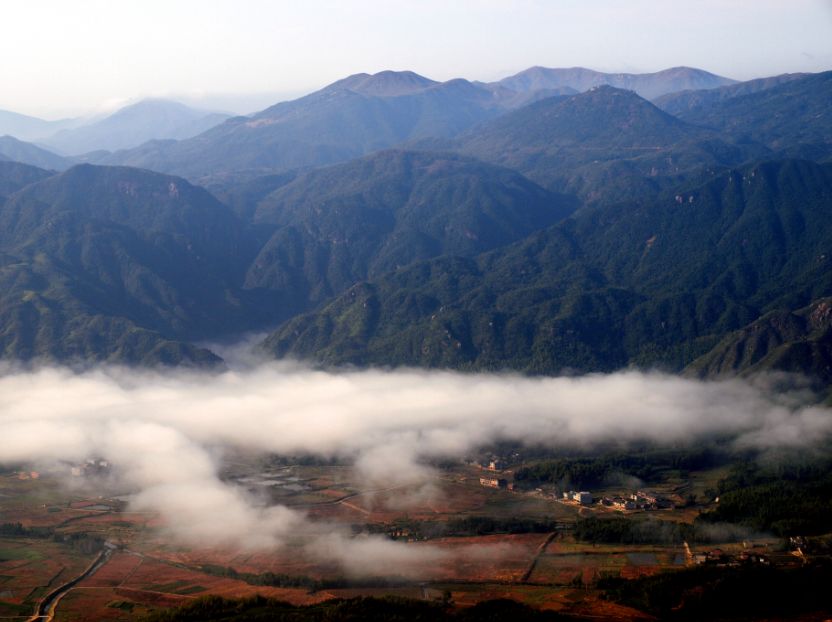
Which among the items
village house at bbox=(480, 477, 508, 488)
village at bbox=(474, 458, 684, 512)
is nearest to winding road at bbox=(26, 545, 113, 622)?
village house at bbox=(480, 477, 508, 488)

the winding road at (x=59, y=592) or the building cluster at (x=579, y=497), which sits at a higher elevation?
the winding road at (x=59, y=592)

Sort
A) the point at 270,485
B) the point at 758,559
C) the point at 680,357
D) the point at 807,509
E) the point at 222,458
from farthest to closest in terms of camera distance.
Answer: the point at 680,357 → the point at 222,458 → the point at 270,485 → the point at 807,509 → the point at 758,559

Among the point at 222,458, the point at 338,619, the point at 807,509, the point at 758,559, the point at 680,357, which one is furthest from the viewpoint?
the point at 680,357

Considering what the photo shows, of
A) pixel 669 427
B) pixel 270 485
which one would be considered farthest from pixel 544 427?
pixel 270 485

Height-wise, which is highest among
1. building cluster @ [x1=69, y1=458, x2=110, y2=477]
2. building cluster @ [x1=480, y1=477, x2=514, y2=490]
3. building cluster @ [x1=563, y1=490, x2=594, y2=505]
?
building cluster @ [x1=563, y1=490, x2=594, y2=505]

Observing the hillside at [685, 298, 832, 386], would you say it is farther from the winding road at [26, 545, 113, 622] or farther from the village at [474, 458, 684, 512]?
the winding road at [26, 545, 113, 622]

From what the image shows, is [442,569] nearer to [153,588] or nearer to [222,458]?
[153,588]

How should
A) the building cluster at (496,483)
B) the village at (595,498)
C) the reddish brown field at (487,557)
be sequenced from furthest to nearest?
the building cluster at (496,483) → the village at (595,498) → the reddish brown field at (487,557)

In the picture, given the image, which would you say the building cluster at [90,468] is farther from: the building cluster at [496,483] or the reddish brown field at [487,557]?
the reddish brown field at [487,557]

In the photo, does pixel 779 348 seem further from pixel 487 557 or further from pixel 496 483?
pixel 487 557

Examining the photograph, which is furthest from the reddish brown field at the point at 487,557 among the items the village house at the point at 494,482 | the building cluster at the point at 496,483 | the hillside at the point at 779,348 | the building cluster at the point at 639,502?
the hillside at the point at 779,348

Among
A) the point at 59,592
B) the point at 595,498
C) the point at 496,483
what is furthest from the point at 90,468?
the point at 595,498
